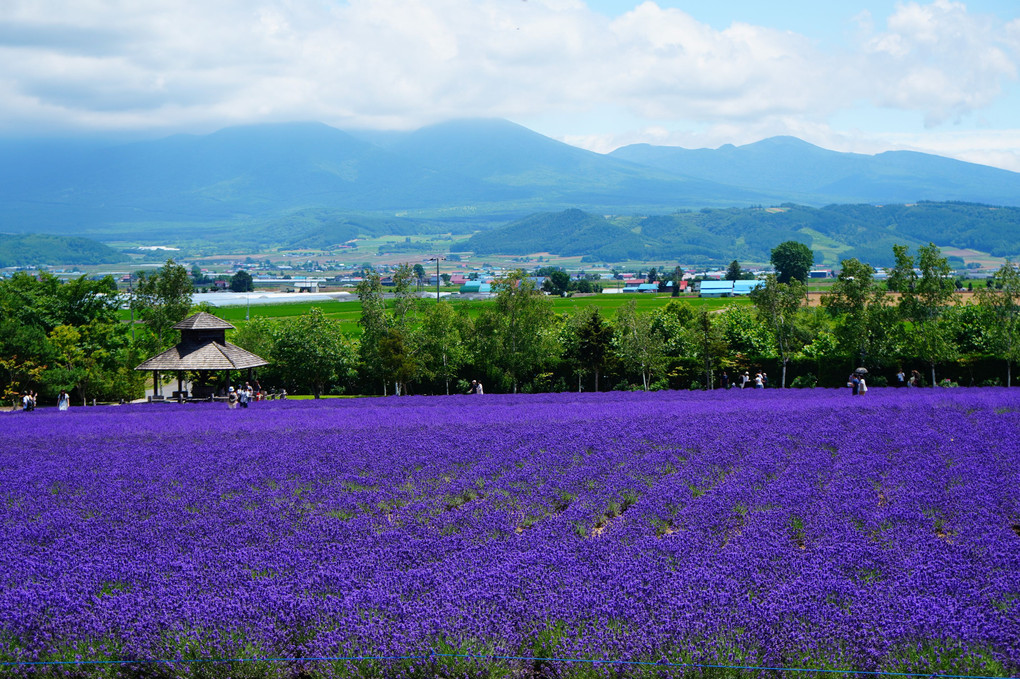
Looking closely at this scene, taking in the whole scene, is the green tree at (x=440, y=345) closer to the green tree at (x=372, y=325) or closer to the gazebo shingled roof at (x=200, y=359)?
the green tree at (x=372, y=325)

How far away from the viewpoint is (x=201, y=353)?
36312 mm

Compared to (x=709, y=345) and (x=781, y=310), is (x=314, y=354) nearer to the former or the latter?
(x=709, y=345)

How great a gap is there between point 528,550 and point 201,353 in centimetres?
3077

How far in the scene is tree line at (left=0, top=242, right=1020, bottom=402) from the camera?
1523 inches

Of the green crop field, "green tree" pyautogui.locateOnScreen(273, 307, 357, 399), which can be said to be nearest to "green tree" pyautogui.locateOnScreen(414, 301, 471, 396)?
"green tree" pyautogui.locateOnScreen(273, 307, 357, 399)

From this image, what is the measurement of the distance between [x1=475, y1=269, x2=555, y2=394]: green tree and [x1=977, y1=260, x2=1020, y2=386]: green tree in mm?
20913

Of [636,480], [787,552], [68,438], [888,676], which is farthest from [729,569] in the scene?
[68,438]

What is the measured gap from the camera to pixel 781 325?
44875 millimetres

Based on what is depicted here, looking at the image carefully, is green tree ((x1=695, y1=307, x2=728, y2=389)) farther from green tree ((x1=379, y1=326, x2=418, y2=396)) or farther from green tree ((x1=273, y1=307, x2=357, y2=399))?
green tree ((x1=273, y1=307, x2=357, y2=399))

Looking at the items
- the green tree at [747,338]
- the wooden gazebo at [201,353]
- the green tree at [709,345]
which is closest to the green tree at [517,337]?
the green tree at [709,345]

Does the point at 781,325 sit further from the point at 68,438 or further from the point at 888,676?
the point at 888,676

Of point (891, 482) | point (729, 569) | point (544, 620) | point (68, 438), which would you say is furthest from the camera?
point (68, 438)

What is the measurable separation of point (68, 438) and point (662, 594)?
1327cm

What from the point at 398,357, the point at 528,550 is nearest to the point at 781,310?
the point at 398,357
